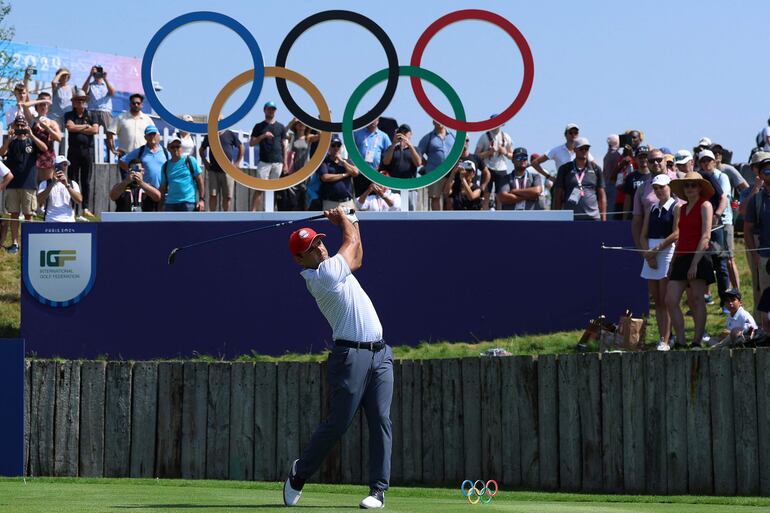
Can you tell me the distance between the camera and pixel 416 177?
1781cm

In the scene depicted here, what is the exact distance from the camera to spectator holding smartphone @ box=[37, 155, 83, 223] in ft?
60.4

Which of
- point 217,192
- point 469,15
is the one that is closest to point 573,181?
point 469,15

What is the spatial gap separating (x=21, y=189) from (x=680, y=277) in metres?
9.94

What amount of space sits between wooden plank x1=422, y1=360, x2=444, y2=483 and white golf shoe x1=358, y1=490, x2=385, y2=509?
4474mm

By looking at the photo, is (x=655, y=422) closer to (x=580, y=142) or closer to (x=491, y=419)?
(x=491, y=419)

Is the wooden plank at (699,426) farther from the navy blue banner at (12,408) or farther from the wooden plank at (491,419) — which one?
the navy blue banner at (12,408)

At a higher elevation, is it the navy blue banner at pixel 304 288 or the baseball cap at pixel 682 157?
the baseball cap at pixel 682 157

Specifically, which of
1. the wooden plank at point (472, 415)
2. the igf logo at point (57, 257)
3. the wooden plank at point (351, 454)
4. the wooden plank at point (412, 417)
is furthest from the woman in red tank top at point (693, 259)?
the igf logo at point (57, 257)

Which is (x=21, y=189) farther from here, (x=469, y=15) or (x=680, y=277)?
→ (x=680, y=277)

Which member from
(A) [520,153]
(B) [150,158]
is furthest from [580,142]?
(B) [150,158]

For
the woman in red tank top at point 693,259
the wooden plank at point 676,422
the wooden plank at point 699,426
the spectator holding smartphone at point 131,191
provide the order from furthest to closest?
Answer: 1. the spectator holding smartphone at point 131,191
2. the woman in red tank top at point 693,259
3. the wooden plank at point 676,422
4. the wooden plank at point 699,426

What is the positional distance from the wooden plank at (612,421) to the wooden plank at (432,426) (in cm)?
169

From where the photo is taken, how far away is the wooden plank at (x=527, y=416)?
42.1 feet

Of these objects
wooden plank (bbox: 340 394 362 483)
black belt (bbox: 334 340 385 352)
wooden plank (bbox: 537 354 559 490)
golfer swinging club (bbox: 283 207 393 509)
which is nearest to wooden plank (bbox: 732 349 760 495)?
wooden plank (bbox: 537 354 559 490)
